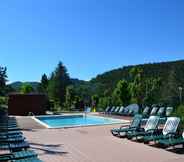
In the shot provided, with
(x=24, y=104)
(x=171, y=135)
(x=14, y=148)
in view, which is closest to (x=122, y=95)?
(x=24, y=104)

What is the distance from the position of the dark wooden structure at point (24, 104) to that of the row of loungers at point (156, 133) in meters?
17.2

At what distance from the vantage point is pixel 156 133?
11203mm

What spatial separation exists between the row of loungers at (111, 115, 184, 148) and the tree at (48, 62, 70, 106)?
142 ft

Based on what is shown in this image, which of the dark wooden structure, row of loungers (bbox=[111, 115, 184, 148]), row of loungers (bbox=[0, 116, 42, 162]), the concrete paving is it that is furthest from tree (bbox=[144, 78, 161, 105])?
row of loungers (bbox=[0, 116, 42, 162])

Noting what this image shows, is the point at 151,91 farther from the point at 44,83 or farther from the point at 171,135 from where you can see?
the point at 44,83

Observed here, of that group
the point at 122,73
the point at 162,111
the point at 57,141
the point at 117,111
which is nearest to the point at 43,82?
the point at 122,73

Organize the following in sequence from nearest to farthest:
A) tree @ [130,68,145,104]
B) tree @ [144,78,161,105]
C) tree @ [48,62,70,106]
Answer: tree @ [130,68,145,104] < tree @ [144,78,161,105] < tree @ [48,62,70,106]

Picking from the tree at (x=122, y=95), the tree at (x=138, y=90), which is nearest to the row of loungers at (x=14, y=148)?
the tree at (x=122, y=95)

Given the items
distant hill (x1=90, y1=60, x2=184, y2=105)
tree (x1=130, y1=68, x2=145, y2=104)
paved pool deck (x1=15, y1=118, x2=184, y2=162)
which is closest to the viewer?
paved pool deck (x1=15, y1=118, x2=184, y2=162)

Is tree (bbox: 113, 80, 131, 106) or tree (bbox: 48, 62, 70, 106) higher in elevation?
tree (bbox: 48, 62, 70, 106)

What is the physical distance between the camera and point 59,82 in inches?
2362

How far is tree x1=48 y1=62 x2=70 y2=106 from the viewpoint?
189ft

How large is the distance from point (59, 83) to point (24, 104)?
30697mm

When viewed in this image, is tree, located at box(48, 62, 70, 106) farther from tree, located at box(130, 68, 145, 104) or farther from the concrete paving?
the concrete paving
